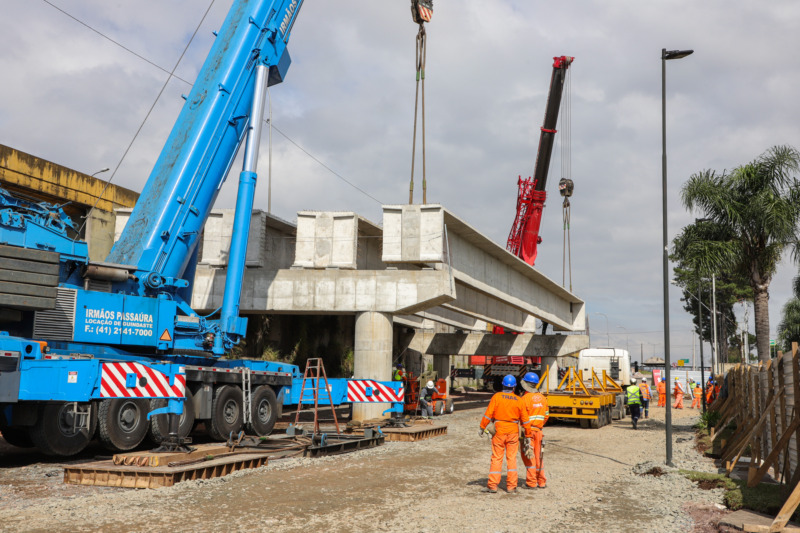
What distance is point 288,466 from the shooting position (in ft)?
40.9

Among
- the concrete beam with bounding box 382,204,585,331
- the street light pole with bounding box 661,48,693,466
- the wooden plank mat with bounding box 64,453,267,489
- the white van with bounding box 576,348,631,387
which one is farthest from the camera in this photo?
the white van with bounding box 576,348,631,387

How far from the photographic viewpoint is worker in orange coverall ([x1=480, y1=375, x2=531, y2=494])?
10.0 metres

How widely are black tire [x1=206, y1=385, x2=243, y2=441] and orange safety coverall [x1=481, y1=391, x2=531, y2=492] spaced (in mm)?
6670

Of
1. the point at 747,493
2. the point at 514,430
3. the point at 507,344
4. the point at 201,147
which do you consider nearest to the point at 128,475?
the point at 514,430

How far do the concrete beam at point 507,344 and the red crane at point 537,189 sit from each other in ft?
20.4

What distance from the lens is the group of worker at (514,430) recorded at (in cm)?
1003

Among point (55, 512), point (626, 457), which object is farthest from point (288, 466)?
point (626, 457)

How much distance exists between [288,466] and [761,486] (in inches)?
303

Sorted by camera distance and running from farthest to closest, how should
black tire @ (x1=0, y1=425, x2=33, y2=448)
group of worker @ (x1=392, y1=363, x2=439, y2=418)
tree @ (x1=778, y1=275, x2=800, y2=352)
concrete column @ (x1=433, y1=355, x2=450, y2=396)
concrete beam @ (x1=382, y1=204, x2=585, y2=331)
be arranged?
tree @ (x1=778, y1=275, x2=800, y2=352) < concrete column @ (x1=433, y1=355, x2=450, y2=396) < group of worker @ (x1=392, y1=363, x2=439, y2=418) < concrete beam @ (x1=382, y1=204, x2=585, y2=331) < black tire @ (x1=0, y1=425, x2=33, y2=448)

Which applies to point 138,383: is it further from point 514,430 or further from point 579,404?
point 579,404

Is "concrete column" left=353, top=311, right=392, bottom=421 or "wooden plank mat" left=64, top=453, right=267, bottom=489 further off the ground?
"concrete column" left=353, top=311, right=392, bottom=421

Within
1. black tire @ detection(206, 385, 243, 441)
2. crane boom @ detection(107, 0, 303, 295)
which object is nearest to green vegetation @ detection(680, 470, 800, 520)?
black tire @ detection(206, 385, 243, 441)

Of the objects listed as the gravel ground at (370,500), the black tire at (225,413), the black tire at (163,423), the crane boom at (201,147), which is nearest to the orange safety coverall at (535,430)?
the gravel ground at (370,500)

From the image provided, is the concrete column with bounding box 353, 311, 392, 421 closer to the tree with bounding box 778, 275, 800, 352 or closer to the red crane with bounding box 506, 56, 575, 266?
the red crane with bounding box 506, 56, 575, 266
